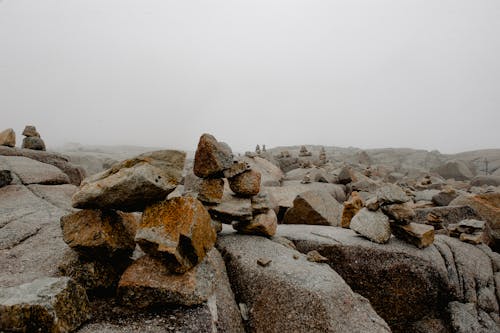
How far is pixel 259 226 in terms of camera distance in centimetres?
948

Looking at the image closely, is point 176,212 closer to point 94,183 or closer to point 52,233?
point 94,183

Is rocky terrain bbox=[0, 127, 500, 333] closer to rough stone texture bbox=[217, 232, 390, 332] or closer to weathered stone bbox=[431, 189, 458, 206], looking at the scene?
rough stone texture bbox=[217, 232, 390, 332]

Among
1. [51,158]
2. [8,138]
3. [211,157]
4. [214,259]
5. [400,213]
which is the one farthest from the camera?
[51,158]

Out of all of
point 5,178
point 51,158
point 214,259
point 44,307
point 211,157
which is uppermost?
point 211,157

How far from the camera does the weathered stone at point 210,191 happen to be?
9.30 meters

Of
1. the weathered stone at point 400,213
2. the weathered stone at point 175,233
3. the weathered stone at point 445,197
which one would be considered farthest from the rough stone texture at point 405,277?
the weathered stone at point 445,197

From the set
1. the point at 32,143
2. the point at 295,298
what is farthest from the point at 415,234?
the point at 32,143

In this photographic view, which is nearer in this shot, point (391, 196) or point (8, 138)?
point (391, 196)

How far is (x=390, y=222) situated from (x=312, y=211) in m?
4.00

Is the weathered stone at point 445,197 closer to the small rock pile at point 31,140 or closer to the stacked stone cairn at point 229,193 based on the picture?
the stacked stone cairn at point 229,193

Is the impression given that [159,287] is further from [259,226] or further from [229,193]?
[229,193]

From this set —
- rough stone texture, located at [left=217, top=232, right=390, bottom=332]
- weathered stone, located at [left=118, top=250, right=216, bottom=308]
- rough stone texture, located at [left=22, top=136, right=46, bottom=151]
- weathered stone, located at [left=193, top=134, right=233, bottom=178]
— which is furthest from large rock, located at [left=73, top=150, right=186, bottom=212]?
rough stone texture, located at [left=22, top=136, right=46, bottom=151]

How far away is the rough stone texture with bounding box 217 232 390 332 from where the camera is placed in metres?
6.57

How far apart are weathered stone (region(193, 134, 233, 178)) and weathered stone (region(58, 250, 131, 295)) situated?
11.3ft
